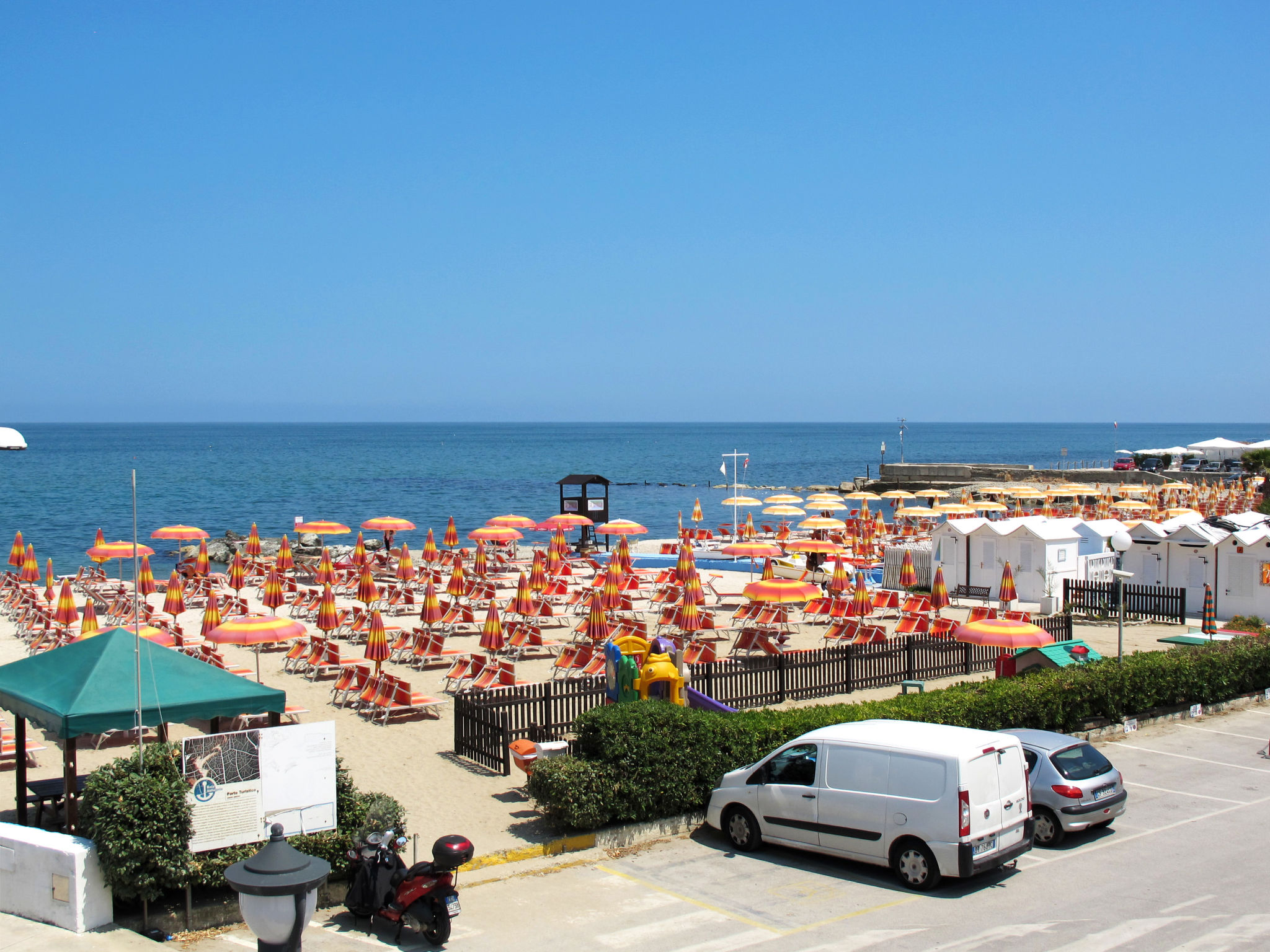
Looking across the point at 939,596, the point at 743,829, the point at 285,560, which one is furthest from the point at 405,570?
the point at 743,829

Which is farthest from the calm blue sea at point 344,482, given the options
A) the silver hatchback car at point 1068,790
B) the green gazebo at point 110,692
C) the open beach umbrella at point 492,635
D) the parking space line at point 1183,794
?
the silver hatchback car at point 1068,790

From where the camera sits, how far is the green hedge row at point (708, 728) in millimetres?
9109

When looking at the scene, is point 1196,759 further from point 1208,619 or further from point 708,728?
point 1208,619

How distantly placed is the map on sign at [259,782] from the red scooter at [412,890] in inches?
23.2

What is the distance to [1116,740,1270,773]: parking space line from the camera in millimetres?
11699

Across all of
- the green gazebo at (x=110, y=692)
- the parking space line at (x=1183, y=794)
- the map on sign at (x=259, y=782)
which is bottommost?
the parking space line at (x=1183, y=794)

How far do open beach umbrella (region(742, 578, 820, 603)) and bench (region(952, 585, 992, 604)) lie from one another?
25.0ft

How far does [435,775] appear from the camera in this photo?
36.2 ft

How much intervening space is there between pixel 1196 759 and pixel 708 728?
636 cm

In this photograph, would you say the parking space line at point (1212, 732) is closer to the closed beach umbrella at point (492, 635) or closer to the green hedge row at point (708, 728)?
the green hedge row at point (708, 728)

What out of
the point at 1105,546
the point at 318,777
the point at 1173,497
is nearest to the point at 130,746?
the point at 318,777

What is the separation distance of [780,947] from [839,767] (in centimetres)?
174

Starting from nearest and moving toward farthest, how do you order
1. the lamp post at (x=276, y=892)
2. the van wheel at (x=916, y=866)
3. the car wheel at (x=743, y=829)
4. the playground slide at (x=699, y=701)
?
1. the lamp post at (x=276, y=892)
2. the van wheel at (x=916, y=866)
3. the car wheel at (x=743, y=829)
4. the playground slide at (x=699, y=701)

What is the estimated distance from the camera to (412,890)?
276 inches
